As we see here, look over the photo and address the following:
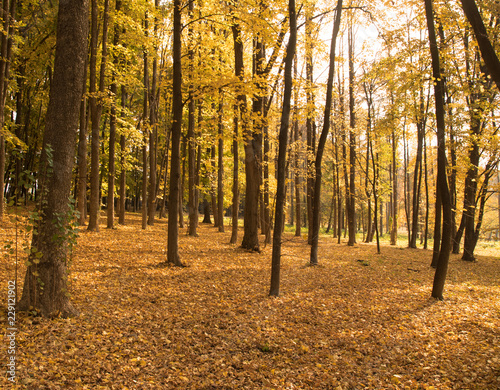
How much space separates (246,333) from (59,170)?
12.2 ft

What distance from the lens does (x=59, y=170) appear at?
431 cm

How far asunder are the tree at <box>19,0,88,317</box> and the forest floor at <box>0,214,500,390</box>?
1.03 ft

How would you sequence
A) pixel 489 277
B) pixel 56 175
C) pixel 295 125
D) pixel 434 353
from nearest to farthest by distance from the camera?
pixel 56 175
pixel 434 353
pixel 489 277
pixel 295 125

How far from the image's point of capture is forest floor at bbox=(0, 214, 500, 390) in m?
3.72

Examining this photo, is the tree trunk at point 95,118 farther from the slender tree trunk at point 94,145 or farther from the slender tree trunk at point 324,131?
the slender tree trunk at point 324,131

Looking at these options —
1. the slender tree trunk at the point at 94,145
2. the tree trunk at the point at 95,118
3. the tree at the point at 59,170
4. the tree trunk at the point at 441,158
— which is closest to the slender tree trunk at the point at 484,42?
the tree trunk at the point at 441,158

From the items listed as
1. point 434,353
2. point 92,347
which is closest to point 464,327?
point 434,353

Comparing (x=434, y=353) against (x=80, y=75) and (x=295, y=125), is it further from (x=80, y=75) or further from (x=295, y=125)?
(x=295, y=125)

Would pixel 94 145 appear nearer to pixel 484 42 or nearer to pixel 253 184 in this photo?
pixel 253 184

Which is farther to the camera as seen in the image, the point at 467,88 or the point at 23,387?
the point at 467,88

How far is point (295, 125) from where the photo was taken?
20594 millimetres

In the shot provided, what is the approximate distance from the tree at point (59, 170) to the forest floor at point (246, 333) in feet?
1.03

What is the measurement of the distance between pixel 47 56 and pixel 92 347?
→ 14.5m

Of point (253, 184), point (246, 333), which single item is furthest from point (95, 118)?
point (246, 333)
